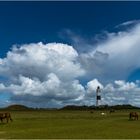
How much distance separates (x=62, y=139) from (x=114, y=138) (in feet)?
14.0

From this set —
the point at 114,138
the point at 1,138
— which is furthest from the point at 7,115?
the point at 114,138

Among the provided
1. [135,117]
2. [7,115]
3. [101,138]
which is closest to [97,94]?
[135,117]

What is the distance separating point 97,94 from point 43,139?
11887 centimetres

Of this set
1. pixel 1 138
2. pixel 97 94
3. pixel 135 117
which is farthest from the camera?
pixel 97 94

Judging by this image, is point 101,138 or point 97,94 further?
point 97,94

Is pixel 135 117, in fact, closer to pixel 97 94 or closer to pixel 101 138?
pixel 101 138

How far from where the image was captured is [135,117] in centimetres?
6706

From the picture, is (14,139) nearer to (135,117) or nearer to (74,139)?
(74,139)

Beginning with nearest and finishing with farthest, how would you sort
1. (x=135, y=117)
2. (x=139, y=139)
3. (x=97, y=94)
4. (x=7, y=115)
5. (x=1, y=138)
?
1. (x=139, y=139)
2. (x=1, y=138)
3. (x=7, y=115)
4. (x=135, y=117)
5. (x=97, y=94)

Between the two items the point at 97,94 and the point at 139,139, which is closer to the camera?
the point at 139,139

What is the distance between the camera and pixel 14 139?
1208 inches

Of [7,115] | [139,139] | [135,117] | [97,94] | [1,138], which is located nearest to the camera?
[139,139]

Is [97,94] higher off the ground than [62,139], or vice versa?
[97,94]

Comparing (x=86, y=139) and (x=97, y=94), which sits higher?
(x=97, y=94)
